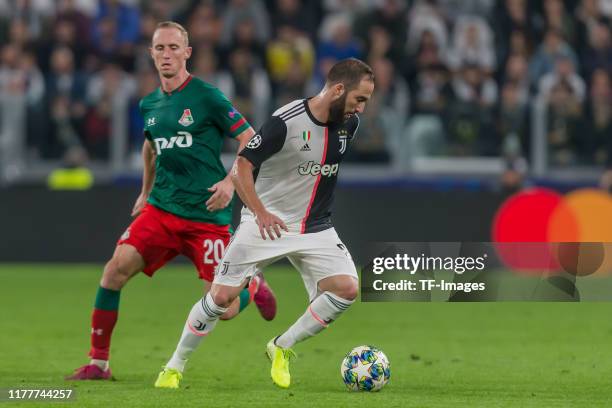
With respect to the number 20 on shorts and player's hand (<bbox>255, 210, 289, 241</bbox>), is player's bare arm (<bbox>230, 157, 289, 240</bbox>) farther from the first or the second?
→ the number 20 on shorts

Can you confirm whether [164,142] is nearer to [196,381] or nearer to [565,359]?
[196,381]

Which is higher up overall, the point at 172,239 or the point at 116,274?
the point at 172,239

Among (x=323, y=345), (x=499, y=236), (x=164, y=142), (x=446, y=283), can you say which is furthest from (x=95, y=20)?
(x=446, y=283)

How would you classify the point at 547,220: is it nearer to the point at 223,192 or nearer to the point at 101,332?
the point at 223,192

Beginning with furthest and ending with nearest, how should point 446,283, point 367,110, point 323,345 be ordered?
1. point 367,110
2. point 323,345
3. point 446,283

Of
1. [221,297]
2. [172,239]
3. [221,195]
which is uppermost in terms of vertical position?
[221,195]

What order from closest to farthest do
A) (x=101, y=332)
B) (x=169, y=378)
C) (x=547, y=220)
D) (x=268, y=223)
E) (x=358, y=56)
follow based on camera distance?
(x=268, y=223)
(x=169, y=378)
(x=101, y=332)
(x=547, y=220)
(x=358, y=56)

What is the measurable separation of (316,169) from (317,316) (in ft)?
3.00

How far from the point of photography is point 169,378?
330 inches

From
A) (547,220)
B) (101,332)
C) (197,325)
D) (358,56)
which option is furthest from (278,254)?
(358,56)

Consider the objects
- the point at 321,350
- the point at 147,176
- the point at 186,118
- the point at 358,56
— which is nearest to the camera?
the point at 186,118

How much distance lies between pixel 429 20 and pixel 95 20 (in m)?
4.98

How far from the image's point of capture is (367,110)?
59.3 feet

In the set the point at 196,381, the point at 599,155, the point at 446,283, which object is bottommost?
A: the point at 196,381
